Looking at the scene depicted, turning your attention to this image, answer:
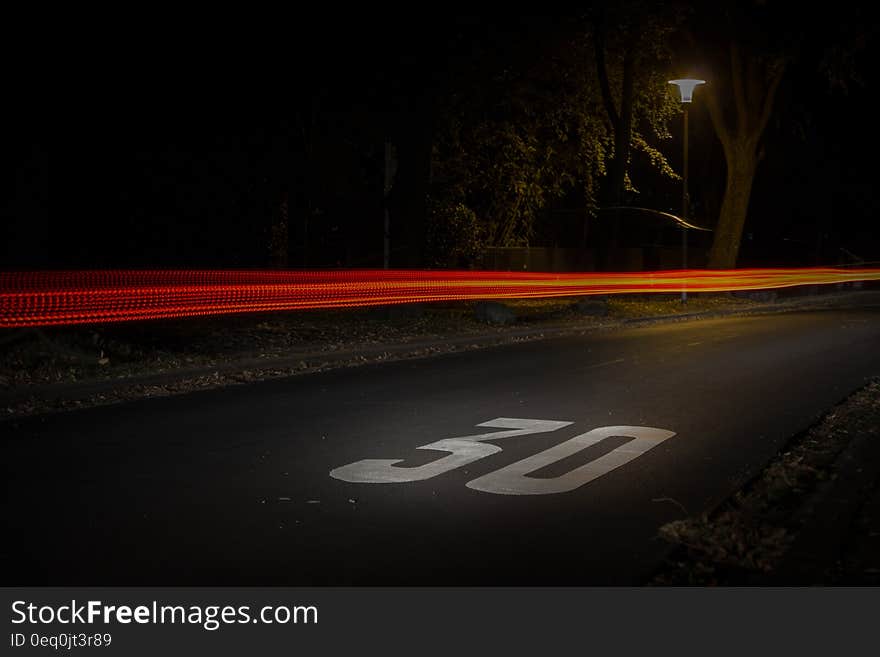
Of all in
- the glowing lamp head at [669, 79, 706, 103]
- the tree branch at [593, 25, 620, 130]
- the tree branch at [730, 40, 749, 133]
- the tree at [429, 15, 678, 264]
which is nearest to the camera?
the tree at [429, 15, 678, 264]

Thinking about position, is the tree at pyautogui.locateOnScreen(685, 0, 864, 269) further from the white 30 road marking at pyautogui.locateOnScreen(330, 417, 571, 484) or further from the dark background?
the white 30 road marking at pyautogui.locateOnScreen(330, 417, 571, 484)

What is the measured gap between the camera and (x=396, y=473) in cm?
866

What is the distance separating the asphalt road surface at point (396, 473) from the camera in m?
6.33

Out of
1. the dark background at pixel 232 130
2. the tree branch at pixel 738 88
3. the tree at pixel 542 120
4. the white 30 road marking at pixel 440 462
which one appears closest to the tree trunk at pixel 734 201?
the tree branch at pixel 738 88

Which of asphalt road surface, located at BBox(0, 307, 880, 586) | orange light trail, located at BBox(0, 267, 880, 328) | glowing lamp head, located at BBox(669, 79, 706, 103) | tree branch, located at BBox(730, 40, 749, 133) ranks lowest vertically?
asphalt road surface, located at BBox(0, 307, 880, 586)

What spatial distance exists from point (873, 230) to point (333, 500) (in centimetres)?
6411

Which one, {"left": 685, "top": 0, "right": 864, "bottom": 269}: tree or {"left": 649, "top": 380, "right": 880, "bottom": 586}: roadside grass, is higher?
{"left": 685, "top": 0, "right": 864, "bottom": 269}: tree

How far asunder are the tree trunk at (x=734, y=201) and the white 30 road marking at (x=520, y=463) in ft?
93.7

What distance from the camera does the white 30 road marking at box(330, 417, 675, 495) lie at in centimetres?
830

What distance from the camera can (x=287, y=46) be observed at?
804 inches

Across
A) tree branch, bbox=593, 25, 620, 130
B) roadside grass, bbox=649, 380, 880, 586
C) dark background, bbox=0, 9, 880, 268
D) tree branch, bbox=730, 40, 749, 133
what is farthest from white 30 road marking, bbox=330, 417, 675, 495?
tree branch, bbox=730, 40, 749, 133

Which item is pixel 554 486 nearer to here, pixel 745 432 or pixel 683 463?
pixel 683 463

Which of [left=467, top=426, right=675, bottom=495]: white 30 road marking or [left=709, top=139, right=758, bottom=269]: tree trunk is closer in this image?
[left=467, top=426, right=675, bottom=495]: white 30 road marking

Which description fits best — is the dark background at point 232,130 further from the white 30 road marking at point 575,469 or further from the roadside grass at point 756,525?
the roadside grass at point 756,525
